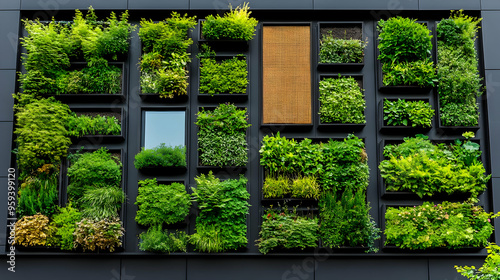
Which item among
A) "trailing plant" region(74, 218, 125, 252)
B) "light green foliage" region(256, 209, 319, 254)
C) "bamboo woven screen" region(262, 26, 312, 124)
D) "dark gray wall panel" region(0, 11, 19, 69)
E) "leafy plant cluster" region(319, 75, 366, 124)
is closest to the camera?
"trailing plant" region(74, 218, 125, 252)

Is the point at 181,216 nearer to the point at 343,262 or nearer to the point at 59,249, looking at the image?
the point at 59,249

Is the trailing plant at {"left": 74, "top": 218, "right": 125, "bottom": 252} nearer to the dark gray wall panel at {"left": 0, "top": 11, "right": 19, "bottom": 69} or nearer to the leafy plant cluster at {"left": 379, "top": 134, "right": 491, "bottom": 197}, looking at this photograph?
the dark gray wall panel at {"left": 0, "top": 11, "right": 19, "bottom": 69}

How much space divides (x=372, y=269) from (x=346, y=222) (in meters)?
1.19

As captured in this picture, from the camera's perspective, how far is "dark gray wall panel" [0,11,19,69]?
30.0 feet

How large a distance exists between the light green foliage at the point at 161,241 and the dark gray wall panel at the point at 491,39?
7.19 meters

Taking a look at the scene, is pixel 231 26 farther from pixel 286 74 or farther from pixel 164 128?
pixel 164 128

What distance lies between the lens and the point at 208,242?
27.6 ft

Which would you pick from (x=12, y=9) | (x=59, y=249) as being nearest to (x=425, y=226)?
(x=59, y=249)

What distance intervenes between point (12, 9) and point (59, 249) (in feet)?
16.8

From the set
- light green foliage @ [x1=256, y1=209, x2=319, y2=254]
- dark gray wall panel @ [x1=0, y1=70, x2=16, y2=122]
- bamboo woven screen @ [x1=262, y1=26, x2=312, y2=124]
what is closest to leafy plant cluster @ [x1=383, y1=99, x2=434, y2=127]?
bamboo woven screen @ [x1=262, y1=26, x2=312, y2=124]

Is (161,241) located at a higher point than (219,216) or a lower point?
lower

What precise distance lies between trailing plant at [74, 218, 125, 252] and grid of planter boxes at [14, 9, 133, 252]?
18mm

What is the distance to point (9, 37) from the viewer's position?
30.3ft

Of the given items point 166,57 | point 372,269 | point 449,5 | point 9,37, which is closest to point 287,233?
A: point 372,269
